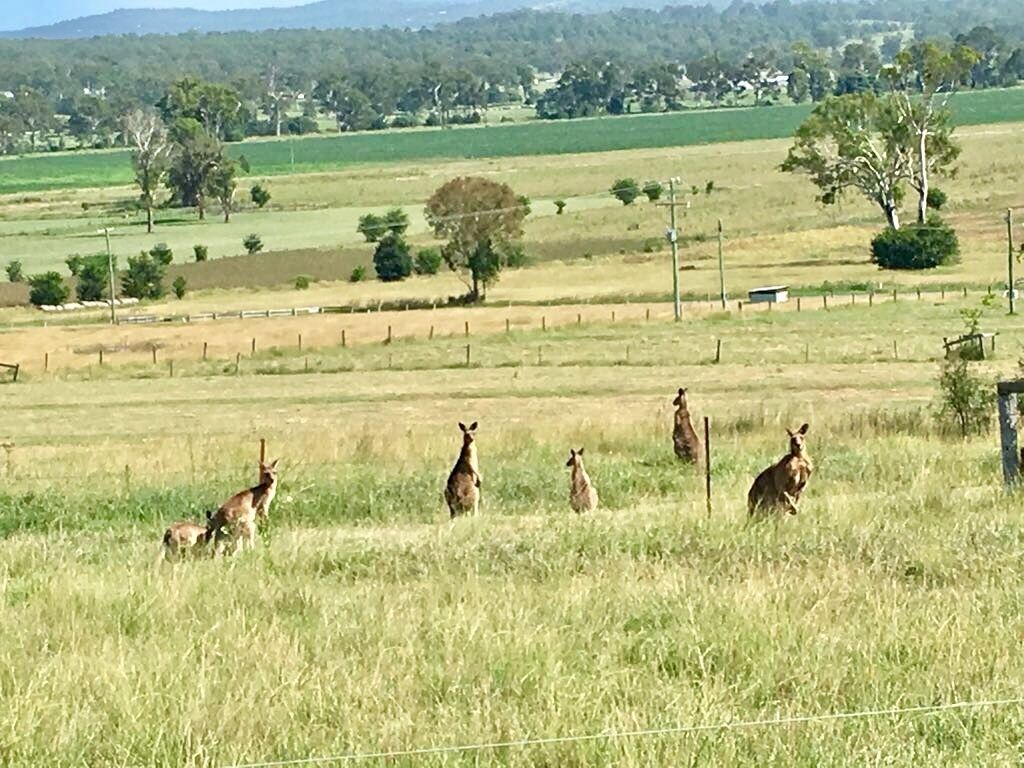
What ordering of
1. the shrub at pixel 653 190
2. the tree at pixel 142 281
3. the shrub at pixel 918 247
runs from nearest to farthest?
the shrub at pixel 918 247
the tree at pixel 142 281
the shrub at pixel 653 190

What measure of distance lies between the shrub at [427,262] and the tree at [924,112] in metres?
23.7

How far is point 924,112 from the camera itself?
90812mm

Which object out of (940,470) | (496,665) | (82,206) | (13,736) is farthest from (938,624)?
(82,206)

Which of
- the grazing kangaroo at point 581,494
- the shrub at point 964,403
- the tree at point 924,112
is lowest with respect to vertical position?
the shrub at point 964,403

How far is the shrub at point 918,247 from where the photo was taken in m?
77.9

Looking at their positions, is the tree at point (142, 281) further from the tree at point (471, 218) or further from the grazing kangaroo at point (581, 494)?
the grazing kangaroo at point (581, 494)

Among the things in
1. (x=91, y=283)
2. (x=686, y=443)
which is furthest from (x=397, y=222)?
(x=686, y=443)

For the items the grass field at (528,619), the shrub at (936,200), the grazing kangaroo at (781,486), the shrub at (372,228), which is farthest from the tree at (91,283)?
the grazing kangaroo at (781,486)

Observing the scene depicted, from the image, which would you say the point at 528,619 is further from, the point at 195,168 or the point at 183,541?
the point at 195,168

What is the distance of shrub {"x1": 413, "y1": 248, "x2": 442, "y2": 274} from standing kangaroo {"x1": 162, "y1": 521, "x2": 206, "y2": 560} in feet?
251

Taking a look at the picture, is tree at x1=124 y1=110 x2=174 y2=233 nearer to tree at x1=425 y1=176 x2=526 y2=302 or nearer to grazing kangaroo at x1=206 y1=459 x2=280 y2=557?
tree at x1=425 y1=176 x2=526 y2=302

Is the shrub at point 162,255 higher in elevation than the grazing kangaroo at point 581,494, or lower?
lower

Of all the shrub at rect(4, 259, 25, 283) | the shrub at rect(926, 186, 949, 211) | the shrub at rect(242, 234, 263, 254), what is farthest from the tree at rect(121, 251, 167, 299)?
the shrub at rect(926, 186, 949, 211)

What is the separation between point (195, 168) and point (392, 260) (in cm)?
5932
